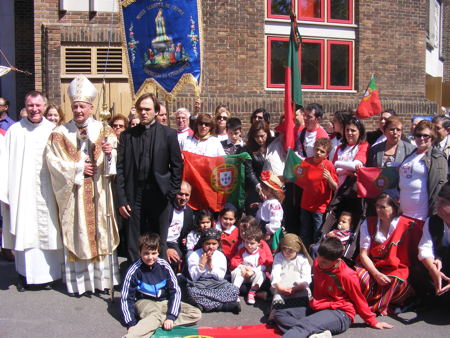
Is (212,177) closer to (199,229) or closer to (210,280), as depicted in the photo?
(199,229)

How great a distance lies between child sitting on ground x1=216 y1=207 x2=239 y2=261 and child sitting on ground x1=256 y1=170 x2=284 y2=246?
14.1 inches

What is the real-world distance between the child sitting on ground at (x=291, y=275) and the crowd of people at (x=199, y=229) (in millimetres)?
13

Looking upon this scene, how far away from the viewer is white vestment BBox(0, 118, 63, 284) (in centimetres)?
568

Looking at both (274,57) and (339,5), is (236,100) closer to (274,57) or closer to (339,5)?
(274,57)

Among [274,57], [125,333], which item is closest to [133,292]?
[125,333]

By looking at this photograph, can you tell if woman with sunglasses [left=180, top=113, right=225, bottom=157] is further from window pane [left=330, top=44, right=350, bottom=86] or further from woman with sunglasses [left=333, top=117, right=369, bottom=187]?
window pane [left=330, top=44, right=350, bottom=86]

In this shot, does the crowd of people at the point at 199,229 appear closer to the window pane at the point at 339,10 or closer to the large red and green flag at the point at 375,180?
the large red and green flag at the point at 375,180

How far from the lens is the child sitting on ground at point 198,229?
5.99 m

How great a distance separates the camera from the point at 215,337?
4.70 m

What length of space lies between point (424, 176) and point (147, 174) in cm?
283

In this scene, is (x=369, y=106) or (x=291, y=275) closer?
(x=291, y=275)

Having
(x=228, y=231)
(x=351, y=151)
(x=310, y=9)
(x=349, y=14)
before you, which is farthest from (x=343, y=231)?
(x=349, y=14)

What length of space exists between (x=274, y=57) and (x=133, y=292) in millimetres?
8831

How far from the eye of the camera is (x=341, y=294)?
4.93 m
